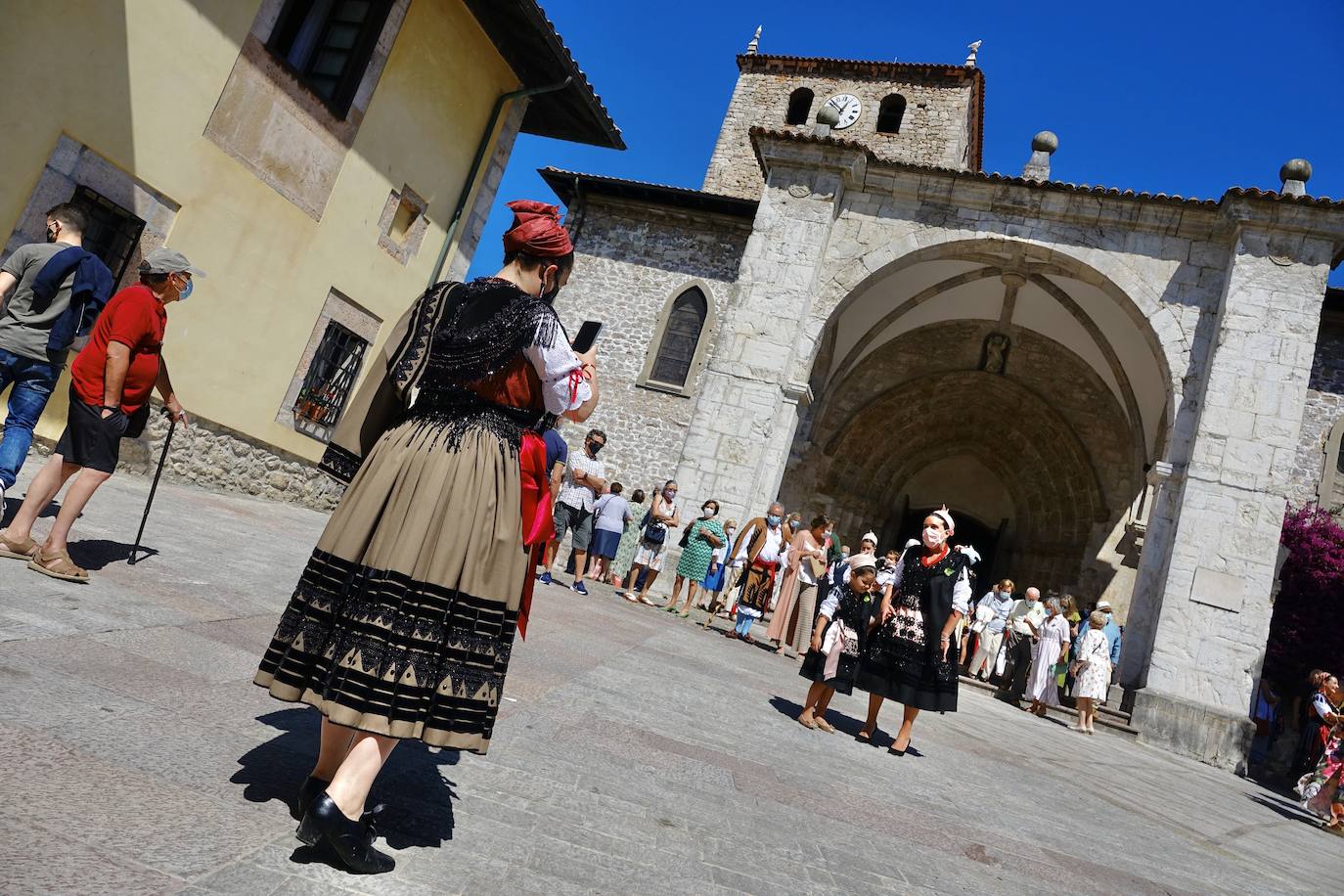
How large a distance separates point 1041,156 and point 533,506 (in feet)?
48.4

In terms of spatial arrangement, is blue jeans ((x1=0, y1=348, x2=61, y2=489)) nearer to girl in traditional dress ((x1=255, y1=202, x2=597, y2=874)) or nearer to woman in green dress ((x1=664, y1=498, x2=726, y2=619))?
girl in traditional dress ((x1=255, y1=202, x2=597, y2=874))

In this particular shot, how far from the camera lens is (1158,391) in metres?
15.8

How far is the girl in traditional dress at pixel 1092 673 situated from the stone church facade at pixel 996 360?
54 centimetres

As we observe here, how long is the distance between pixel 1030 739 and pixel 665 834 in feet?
23.5

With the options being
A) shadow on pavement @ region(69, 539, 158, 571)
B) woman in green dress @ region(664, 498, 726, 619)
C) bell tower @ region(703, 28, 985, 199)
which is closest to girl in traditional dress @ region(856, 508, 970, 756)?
shadow on pavement @ region(69, 539, 158, 571)

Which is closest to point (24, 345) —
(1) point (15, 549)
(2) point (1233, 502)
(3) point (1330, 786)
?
(1) point (15, 549)

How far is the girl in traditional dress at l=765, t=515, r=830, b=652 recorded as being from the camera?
9266mm

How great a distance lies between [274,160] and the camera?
29.7 feet

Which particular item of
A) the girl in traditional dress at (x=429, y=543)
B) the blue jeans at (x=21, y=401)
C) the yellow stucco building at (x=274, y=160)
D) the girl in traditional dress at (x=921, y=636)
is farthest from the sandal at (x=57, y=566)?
the yellow stucco building at (x=274, y=160)

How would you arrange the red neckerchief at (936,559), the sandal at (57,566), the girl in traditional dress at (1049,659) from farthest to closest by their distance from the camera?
the girl in traditional dress at (1049,659) < the red neckerchief at (936,559) < the sandal at (57,566)

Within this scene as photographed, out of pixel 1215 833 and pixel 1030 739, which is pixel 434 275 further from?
pixel 1215 833

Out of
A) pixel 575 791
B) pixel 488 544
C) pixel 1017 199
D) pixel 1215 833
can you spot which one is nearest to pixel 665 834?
pixel 575 791

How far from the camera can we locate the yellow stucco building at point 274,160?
7086mm

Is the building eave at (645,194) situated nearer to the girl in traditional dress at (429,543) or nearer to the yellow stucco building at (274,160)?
the yellow stucco building at (274,160)
